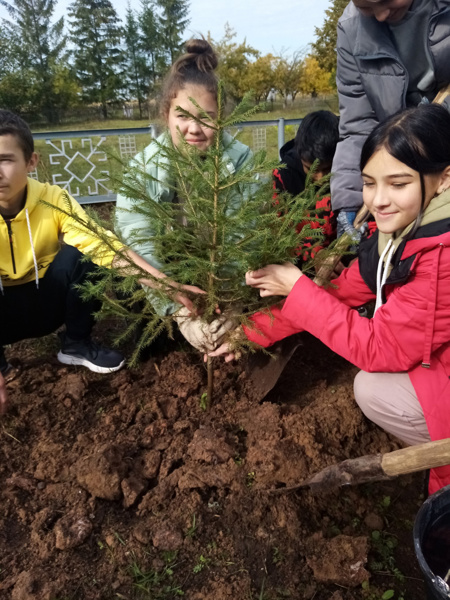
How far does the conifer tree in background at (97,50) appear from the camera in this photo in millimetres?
28344

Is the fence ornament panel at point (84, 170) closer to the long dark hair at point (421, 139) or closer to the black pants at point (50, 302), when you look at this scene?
the black pants at point (50, 302)

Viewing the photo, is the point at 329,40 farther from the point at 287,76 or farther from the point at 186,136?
the point at 186,136

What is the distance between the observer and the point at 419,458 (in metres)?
1.40

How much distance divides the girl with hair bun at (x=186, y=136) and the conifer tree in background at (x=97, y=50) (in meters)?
28.5

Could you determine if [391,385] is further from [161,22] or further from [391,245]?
[161,22]

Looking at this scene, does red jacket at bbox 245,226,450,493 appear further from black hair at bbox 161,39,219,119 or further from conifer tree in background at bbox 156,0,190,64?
conifer tree in background at bbox 156,0,190,64

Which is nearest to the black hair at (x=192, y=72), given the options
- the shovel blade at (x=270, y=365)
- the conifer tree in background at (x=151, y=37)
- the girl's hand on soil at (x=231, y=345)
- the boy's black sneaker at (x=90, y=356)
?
the girl's hand on soil at (x=231, y=345)

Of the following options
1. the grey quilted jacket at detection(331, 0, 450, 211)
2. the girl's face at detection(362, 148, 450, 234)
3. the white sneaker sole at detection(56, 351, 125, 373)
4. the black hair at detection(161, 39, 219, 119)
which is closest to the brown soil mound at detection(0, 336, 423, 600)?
the white sneaker sole at detection(56, 351, 125, 373)

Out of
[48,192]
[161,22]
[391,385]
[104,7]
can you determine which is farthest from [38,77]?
[391,385]

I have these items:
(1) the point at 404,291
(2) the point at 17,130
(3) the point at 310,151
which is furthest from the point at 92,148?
(1) the point at 404,291

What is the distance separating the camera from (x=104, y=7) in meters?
30.5

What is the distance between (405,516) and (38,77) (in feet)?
99.1

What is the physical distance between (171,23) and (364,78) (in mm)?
34700

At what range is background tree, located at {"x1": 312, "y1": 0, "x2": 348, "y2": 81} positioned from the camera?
2409 centimetres
